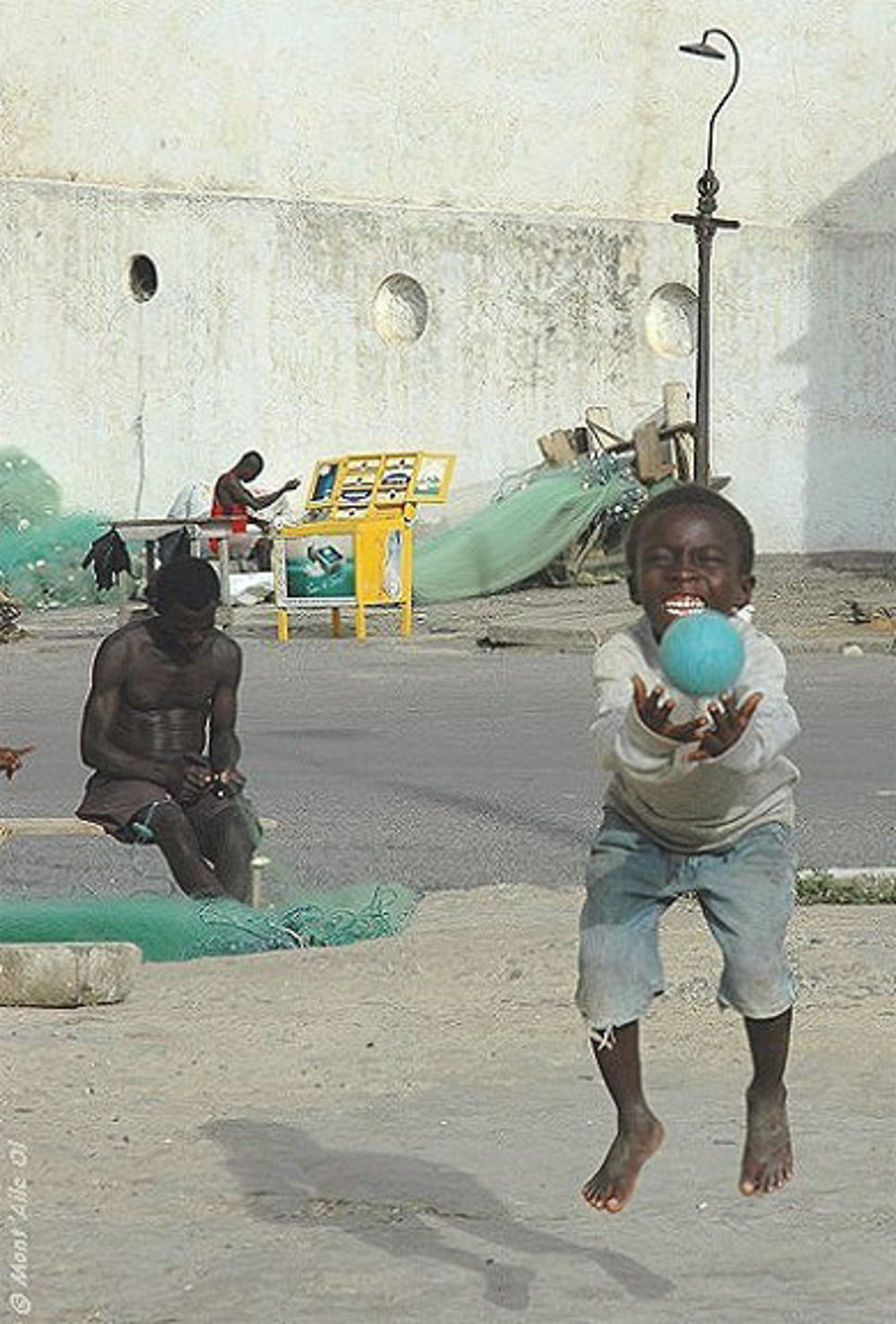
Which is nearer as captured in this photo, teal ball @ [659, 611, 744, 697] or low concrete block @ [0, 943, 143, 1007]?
teal ball @ [659, 611, 744, 697]

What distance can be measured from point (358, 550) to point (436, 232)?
613 cm

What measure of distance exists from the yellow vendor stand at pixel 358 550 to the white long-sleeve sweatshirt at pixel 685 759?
16665 mm

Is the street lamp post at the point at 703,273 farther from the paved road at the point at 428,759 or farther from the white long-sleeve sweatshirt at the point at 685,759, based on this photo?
the white long-sleeve sweatshirt at the point at 685,759

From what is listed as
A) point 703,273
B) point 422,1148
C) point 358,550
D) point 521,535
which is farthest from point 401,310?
point 422,1148

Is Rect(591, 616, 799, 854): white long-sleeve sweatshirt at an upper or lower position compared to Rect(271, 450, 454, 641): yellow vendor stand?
upper

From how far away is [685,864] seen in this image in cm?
480

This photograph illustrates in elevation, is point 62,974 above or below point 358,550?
below

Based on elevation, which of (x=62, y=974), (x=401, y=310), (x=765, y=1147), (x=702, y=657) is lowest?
(x=62, y=974)

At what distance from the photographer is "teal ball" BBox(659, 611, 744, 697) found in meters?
4.31

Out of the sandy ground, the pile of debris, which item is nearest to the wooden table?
the pile of debris

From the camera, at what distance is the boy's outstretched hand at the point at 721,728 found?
173 inches

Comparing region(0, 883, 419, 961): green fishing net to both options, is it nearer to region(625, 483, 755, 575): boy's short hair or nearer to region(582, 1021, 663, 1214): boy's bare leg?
region(582, 1021, 663, 1214): boy's bare leg

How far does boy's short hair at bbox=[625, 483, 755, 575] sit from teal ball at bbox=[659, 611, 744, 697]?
1.18 feet

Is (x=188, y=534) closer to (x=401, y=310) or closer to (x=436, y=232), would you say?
(x=401, y=310)
